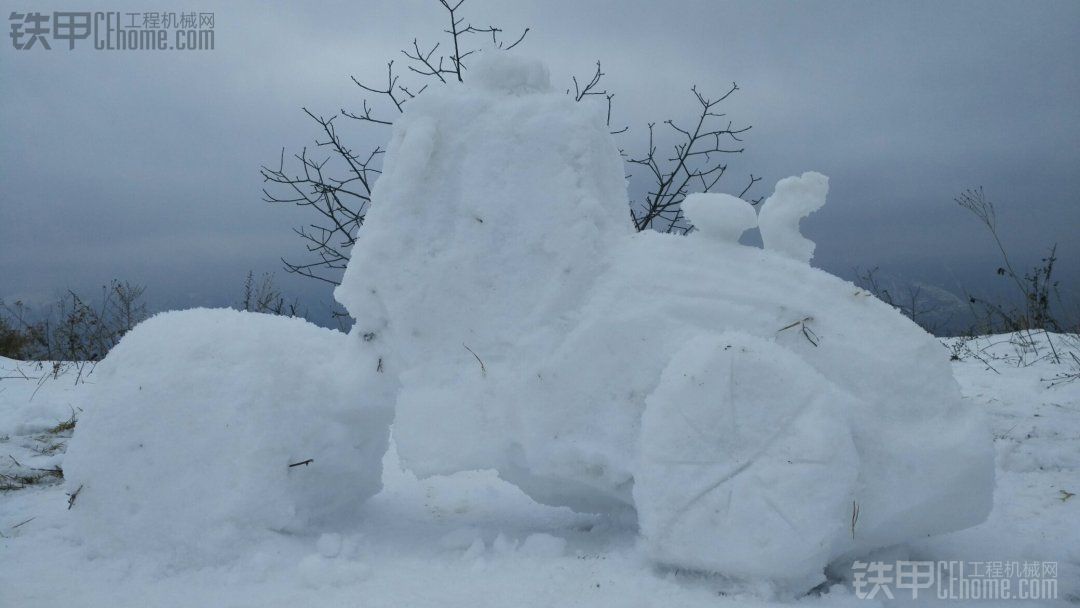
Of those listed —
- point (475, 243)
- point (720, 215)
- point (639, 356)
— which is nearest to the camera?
point (639, 356)

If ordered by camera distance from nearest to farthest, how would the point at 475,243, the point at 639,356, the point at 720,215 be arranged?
the point at 639,356, the point at 720,215, the point at 475,243

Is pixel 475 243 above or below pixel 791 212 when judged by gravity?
below

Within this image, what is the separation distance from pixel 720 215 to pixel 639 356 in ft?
2.23

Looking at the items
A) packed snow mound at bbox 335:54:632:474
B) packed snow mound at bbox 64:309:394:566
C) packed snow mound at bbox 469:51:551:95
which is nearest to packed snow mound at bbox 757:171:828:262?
packed snow mound at bbox 335:54:632:474

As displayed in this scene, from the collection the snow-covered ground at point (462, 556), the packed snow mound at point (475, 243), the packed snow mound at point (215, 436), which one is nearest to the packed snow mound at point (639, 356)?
the packed snow mound at point (475, 243)

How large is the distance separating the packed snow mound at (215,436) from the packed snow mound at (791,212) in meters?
1.80

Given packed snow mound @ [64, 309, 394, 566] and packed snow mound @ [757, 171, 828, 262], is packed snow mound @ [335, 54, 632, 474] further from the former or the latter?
packed snow mound @ [757, 171, 828, 262]

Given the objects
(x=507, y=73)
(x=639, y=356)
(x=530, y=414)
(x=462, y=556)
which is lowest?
(x=462, y=556)

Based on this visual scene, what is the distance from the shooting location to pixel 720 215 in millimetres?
2871

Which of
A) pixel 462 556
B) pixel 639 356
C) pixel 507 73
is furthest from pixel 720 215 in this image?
pixel 462 556

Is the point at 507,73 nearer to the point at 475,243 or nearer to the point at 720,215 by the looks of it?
the point at 475,243

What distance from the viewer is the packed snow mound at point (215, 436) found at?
2895 millimetres

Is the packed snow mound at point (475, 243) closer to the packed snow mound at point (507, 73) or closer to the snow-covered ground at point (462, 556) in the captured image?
the packed snow mound at point (507, 73)

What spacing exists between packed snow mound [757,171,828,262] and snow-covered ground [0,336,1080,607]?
1.25 m
